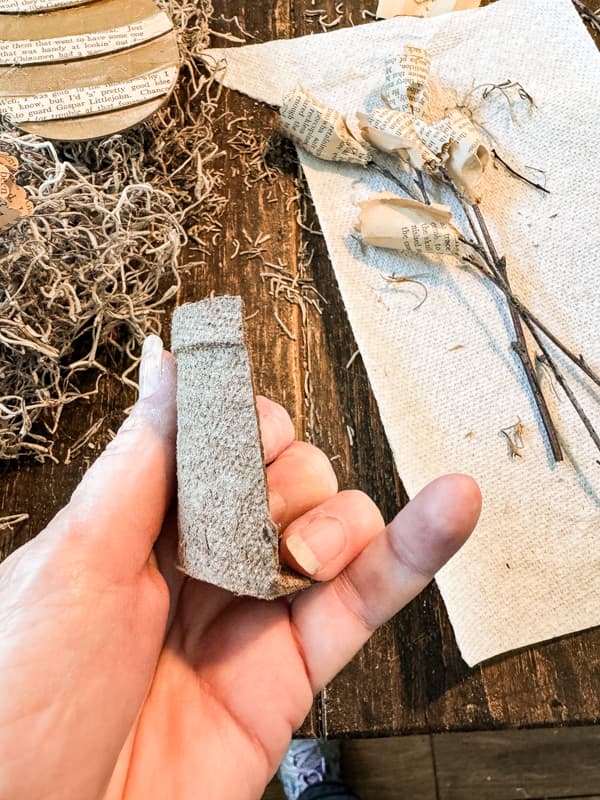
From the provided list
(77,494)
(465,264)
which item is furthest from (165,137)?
(77,494)

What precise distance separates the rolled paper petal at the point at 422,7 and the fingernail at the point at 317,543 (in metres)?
0.79

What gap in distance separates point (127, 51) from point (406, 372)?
0.50 meters

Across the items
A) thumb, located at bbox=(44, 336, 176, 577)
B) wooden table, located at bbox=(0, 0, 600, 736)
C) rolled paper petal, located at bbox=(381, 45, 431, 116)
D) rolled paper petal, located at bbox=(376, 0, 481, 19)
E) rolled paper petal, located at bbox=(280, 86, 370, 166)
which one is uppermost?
rolled paper petal, located at bbox=(376, 0, 481, 19)

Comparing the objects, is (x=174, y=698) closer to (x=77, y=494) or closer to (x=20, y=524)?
(x=77, y=494)

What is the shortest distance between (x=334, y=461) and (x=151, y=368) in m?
0.24

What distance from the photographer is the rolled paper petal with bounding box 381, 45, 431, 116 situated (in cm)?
87

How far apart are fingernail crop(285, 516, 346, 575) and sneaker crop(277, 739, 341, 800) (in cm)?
66

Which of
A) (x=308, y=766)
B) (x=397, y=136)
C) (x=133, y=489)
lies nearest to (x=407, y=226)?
(x=397, y=136)

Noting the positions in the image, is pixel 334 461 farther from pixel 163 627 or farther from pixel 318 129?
pixel 318 129

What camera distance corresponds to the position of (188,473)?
0.47 metres

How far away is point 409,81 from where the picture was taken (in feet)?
2.85

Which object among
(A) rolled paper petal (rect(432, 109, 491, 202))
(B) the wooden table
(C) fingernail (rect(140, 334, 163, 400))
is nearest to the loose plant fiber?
(B) the wooden table

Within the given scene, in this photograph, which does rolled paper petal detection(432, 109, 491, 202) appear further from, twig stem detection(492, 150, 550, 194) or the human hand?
the human hand

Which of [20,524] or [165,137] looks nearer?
[20,524]
